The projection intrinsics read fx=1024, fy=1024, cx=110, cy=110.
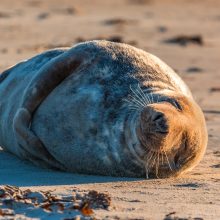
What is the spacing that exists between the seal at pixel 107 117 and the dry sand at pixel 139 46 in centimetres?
11

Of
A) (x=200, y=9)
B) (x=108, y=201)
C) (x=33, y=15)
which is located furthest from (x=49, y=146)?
(x=200, y=9)

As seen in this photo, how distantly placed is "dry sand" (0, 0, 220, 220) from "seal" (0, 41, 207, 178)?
0.11 meters

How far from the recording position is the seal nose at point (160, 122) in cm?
582

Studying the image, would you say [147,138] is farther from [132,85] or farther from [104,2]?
[104,2]

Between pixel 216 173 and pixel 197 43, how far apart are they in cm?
774

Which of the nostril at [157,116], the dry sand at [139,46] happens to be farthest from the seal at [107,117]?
the dry sand at [139,46]

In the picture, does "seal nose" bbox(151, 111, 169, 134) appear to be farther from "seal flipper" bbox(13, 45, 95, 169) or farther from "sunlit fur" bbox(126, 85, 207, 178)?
"seal flipper" bbox(13, 45, 95, 169)

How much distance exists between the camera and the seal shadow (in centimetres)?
609

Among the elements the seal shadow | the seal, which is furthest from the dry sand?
the seal

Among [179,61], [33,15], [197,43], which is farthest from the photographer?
[33,15]

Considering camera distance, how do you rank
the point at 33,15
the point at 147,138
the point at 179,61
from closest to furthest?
the point at 147,138 < the point at 179,61 < the point at 33,15

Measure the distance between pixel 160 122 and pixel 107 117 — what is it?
24.2 inches

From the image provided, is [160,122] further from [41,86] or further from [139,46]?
[139,46]

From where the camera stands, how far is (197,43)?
46.9 ft
